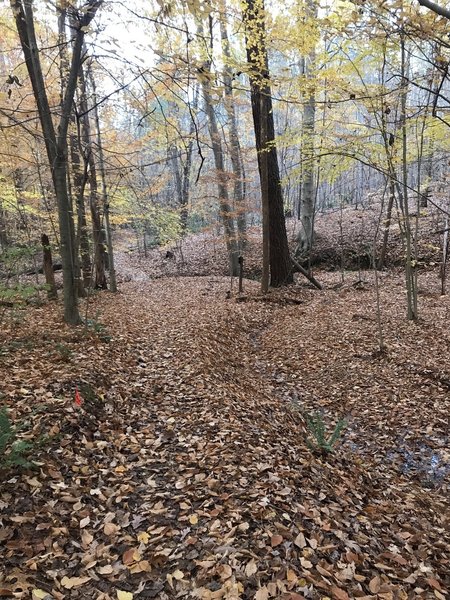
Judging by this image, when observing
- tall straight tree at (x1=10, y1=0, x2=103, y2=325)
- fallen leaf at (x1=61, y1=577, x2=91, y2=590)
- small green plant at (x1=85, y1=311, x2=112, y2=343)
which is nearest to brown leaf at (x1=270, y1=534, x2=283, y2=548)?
fallen leaf at (x1=61, y1=577, x2=91, y2=590)

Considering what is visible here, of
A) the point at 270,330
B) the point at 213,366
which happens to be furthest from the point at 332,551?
the point at 270,330

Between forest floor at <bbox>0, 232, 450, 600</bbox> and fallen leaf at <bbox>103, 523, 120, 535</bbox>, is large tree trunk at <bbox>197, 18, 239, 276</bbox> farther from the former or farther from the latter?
fallen leaf at <bbox>103, 523, 120, 535</bbox>

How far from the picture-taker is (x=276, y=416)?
4.85 meters

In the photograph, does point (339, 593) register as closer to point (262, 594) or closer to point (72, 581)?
point (262, 594)

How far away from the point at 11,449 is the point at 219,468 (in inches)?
68.3

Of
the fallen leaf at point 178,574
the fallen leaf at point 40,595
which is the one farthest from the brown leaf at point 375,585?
the fallen leaf at point 40,595

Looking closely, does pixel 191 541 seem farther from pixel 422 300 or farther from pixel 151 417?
pixel 422 300

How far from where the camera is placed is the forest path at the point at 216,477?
2.45 metres

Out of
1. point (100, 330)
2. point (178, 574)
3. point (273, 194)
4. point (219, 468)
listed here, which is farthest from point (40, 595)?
point (273, 194)

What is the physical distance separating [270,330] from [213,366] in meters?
2.89

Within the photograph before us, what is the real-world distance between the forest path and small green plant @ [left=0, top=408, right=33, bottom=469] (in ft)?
0.49

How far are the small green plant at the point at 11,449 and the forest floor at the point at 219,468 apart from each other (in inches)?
4.1

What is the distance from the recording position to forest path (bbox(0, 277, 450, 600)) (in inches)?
96.3

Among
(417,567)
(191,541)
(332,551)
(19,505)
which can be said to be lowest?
(417,567)
